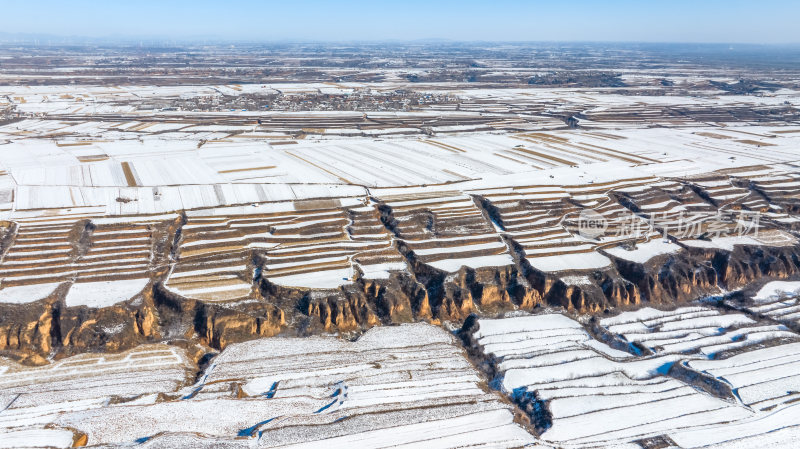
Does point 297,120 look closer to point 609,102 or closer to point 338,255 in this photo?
point 338,255

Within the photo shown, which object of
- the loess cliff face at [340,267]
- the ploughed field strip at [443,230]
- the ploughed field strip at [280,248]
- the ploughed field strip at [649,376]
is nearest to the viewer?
the ploughed field strip at [649,376]

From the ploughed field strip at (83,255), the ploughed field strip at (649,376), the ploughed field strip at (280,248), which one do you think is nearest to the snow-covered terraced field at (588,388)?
the ploughed field strip at (649,376)

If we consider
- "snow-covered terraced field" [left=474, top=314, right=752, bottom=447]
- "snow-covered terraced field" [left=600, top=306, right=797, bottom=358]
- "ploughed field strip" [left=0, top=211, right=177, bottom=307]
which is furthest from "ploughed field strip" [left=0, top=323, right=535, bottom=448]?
"snow-covered terraced field" [left=600, top=306, right=797, bottom=358]

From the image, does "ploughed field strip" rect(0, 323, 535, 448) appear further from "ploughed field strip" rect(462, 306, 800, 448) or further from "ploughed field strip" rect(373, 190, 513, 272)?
"ploughed field strip" rect(373, 190, 513, 272)

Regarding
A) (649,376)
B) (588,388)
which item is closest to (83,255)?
(588,388)

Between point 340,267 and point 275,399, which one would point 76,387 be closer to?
point 275,399

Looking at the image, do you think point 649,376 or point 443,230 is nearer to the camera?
point 649,376

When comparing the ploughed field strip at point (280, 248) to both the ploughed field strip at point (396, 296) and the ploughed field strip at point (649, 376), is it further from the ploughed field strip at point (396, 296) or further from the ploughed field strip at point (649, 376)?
the ploughed field strip at point (649, 376)
